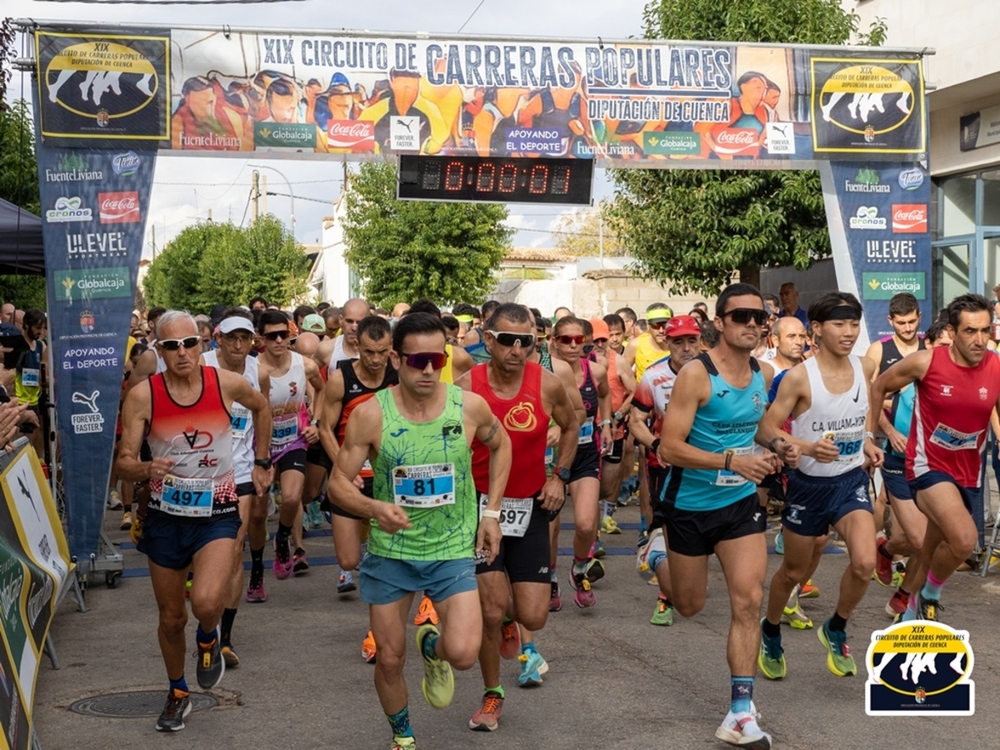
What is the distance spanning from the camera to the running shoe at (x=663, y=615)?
859 cm

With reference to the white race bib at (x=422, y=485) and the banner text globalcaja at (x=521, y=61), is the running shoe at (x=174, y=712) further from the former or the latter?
the banner text globalcaja at (x=521, y=61)

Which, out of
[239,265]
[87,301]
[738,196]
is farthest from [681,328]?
[239,265]

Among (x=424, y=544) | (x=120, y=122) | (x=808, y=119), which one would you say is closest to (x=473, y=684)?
(x=424, y=544)

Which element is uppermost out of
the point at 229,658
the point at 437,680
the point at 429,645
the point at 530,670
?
the point at 429,645

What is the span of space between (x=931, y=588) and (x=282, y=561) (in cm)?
505

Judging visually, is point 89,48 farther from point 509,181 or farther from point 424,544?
point 424,544

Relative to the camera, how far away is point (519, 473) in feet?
22.1

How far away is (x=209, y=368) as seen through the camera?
22.7 ft

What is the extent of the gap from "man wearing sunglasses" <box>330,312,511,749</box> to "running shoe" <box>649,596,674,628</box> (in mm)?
3103

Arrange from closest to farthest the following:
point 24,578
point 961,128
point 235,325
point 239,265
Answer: point 24,578 → point 235,325 → point 961,128 → point 239,265

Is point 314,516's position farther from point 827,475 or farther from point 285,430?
point 827,475

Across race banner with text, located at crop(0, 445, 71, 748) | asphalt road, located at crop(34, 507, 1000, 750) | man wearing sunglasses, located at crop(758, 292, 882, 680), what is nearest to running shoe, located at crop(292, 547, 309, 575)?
asphalt road, located at crop(34, 507, 1000, 750)

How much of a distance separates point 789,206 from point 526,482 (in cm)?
1479

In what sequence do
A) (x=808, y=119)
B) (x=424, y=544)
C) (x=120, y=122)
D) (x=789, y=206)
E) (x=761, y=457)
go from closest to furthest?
1. (x=424, y=544)
2. (x=761, y=457)
3. (x=120, y=122)
4. (x=808, y=119)
5. (x=789, y=206)
